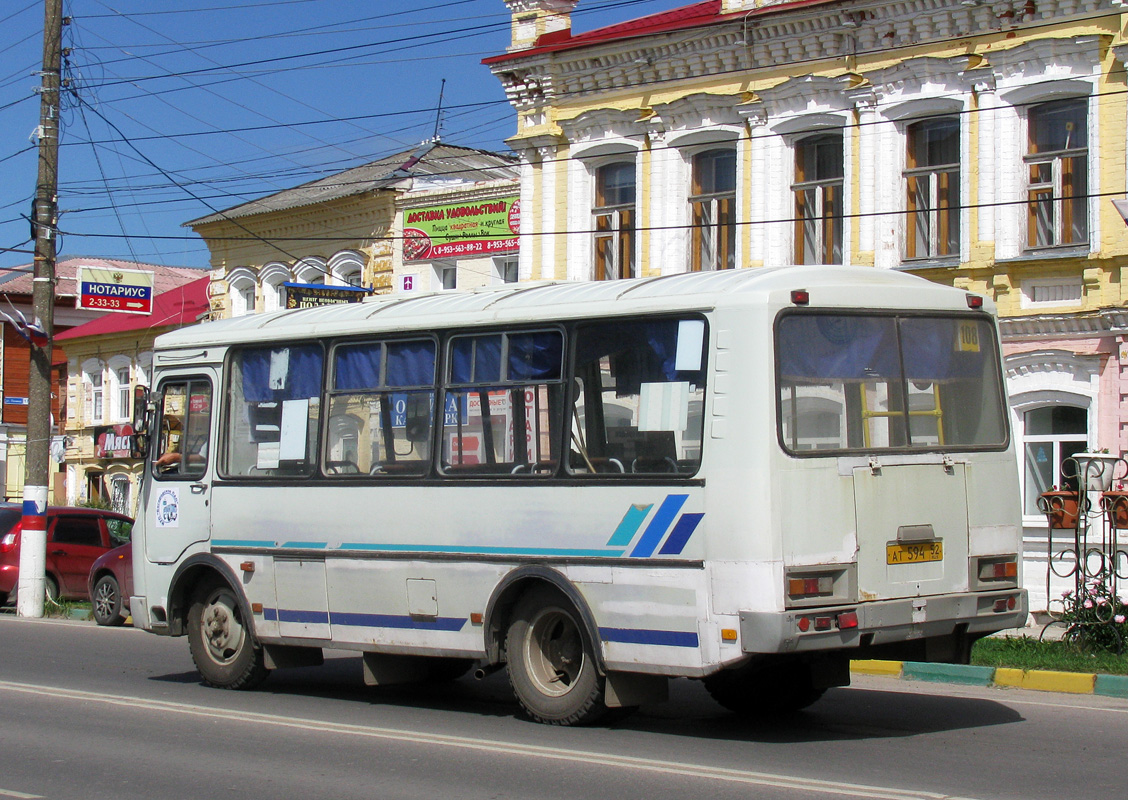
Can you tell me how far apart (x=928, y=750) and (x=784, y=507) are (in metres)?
1.69

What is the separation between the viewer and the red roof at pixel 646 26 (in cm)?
2200

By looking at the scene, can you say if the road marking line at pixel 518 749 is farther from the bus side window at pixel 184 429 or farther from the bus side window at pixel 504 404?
the bus side window at pixel 184 429

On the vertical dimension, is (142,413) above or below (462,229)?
below

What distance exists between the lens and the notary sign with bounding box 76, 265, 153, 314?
83.8ft

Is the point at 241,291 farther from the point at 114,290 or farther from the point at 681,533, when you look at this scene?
the point at 681,533

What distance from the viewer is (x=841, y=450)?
9.09 metres

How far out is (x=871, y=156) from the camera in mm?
20688

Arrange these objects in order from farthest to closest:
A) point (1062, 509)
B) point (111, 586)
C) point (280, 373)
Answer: point (111, 586) → point (1062, 509) → point (280, 373)

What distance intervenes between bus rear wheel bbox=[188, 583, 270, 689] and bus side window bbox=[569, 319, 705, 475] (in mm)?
3902

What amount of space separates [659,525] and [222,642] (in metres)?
4.88

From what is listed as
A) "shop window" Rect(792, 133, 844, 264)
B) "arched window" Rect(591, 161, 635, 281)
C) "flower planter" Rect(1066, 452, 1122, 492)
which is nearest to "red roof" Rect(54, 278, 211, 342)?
"arched window" Rect(591, 161, 635, 281)

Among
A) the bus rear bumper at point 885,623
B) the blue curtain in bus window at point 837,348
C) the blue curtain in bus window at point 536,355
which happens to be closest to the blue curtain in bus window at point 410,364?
the blue curtain in bus window at point 536,355

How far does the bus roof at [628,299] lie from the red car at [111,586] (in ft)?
29.3

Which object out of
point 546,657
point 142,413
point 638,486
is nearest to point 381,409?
point 546,657
